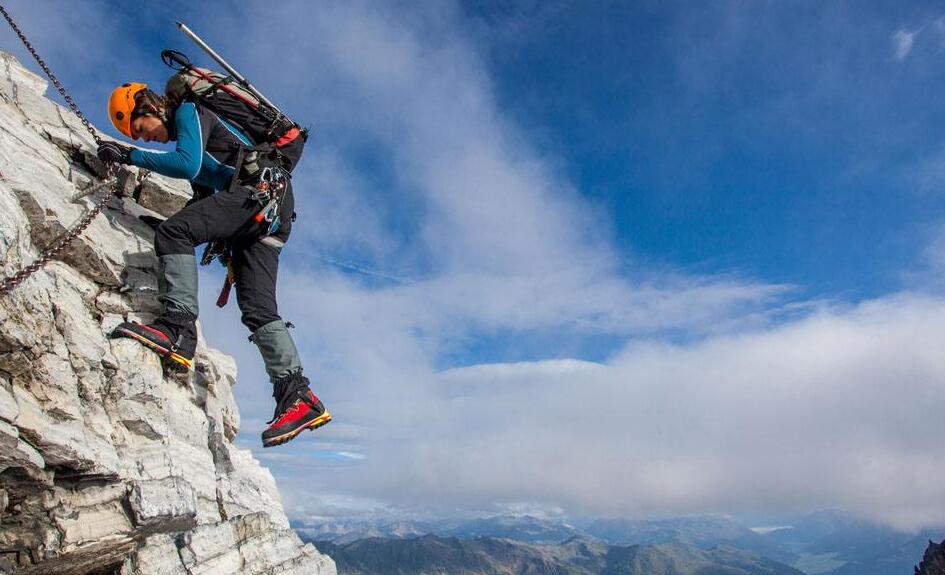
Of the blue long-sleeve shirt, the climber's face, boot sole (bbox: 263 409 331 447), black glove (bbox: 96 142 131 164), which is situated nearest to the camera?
boot sole (bbox: 263 409 331 447)

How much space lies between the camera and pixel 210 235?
9812 millimetres

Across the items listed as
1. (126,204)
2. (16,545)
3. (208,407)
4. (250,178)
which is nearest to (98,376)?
(16,545)

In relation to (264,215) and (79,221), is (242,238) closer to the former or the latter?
(264,215)

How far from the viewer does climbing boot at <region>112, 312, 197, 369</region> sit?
9.29m

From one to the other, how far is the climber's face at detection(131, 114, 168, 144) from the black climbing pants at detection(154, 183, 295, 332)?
1543 mm

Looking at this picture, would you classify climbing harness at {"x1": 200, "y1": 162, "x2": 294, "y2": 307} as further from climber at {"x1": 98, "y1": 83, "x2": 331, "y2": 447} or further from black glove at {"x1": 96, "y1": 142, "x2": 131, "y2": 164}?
black glove at {"x1": 96, "y1": 142, "x2": 131, "y2": 164}

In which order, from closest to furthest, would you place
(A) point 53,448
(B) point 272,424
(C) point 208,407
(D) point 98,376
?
(A) point 53,448, (D) point 98,376, (B) point 272,424, (C) point 208,407

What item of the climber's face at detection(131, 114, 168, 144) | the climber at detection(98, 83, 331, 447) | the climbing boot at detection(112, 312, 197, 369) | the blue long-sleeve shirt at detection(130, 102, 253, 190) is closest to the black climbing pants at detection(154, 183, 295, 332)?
the climber at detection(98, 83, 331, 447)

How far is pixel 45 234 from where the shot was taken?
30.1ft

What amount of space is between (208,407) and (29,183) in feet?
18.0

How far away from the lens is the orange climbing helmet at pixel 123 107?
979cm

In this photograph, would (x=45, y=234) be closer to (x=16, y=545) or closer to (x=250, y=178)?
(x=250, y=178)

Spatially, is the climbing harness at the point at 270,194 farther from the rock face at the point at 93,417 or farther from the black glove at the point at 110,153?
the rock face at the point at 93,417

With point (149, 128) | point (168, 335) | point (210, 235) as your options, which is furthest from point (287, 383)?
point (149, 128)
